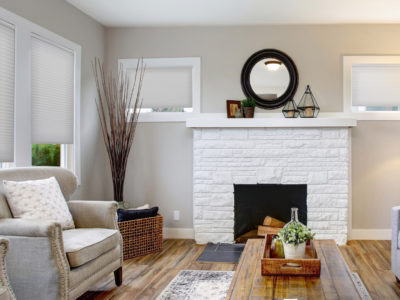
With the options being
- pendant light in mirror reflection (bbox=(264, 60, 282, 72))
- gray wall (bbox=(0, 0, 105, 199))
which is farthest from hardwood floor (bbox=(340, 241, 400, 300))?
gray wall (bbox=(0, 0, 105, 199))

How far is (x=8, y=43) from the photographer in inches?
137

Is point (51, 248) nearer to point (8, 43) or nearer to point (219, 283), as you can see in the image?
point (219, 283)

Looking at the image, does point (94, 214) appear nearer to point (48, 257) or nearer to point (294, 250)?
point (48, 257)

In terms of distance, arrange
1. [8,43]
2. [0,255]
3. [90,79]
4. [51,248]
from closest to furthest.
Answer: [0,255], [51,248], [8,43], [90,79]

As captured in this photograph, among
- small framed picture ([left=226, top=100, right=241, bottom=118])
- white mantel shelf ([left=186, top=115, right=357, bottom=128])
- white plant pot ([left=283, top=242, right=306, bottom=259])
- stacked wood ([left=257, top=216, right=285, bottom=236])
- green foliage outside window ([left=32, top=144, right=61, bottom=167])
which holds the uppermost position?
small framed picture ([left=226, top=100, right=241, bottom=118])

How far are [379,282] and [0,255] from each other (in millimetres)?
2908

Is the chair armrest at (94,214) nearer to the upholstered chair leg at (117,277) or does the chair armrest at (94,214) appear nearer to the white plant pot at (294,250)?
the upholstered chair leg at (117,277)

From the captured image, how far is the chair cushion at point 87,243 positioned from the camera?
9.00 ft

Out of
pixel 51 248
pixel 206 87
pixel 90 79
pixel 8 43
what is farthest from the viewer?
pixel 206 87

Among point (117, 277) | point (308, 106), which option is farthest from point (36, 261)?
point (308, 106)

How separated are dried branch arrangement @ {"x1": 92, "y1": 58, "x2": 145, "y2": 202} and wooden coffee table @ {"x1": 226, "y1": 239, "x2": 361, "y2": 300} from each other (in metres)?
2.52

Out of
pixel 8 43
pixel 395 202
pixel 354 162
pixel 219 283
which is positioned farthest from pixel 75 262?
pixel 395 202

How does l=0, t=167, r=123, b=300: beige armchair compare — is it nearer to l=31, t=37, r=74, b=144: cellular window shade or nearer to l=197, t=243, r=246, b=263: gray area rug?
l=31, t=37, r=74, b=144: cellular window shade

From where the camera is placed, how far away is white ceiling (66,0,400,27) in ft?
14.3
